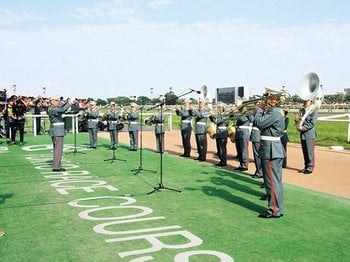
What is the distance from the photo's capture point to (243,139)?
428 inches

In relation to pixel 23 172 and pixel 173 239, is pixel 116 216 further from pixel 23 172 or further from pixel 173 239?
pixel 23 172

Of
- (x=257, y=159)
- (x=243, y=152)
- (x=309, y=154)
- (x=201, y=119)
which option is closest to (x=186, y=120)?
(x=201, y=119)

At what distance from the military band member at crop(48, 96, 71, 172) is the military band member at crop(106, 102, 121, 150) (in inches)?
175

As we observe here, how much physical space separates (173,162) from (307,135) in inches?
157

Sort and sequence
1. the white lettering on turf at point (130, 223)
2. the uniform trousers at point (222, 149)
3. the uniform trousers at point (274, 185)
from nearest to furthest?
the white lettering on turf at point (130, 223), the uniform trousers at point (274, 185), the uniform trousers at point (222, 149)

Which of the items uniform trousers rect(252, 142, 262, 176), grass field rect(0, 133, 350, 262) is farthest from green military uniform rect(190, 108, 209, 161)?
uniform trousers rect(252, 142, 262, 176)

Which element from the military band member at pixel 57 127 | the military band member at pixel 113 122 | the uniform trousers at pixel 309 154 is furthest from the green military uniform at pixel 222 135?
the military band member at pixel 113 122

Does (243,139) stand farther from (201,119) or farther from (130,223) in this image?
(130,223)

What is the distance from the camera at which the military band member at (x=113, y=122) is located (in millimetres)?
14999

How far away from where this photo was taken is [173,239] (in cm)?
511

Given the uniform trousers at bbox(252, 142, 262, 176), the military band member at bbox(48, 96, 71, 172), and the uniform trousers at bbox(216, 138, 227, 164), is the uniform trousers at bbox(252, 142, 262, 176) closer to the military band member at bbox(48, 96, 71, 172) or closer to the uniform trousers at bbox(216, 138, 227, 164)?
the uniform trousers at bbox(216, 138, 227, 164)

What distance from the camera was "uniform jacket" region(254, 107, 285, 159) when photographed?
6.31 meters

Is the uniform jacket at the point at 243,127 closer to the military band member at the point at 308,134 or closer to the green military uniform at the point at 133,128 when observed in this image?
the military band member at the point at 308,134

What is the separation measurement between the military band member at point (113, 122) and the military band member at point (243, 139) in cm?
558
